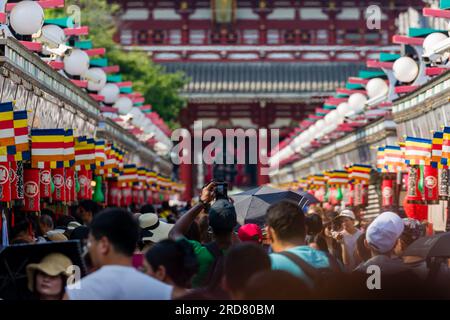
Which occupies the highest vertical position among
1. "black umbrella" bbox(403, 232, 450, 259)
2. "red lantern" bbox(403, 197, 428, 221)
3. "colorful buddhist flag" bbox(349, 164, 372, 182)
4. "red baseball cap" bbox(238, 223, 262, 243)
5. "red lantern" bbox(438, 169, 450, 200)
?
"colorful buddhist flag" bbox(349, 164, 372, 182)

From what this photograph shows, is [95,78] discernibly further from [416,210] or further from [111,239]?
[111,239]

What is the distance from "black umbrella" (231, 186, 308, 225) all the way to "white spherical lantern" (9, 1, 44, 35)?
4.70 metres

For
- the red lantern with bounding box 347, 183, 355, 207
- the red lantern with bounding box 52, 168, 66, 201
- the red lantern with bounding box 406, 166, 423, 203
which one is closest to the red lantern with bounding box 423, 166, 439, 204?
the red lantern with bounding box 406, 166, 423, 203

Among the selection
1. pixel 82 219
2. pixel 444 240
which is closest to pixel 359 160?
pixel 82 219

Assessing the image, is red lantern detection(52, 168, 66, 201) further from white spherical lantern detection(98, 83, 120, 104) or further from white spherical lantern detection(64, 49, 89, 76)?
white spherical lantern detection(98, 83, 120, 104)

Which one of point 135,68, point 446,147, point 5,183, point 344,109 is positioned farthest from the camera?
point 135,68

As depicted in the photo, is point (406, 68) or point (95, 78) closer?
point (406, 68)

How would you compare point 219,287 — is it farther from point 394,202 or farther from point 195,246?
point 394,202

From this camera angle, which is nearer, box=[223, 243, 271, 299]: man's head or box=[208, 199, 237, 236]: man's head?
box=[223, 243, 271, 299]: man's head

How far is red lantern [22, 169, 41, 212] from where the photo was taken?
16.9 meters

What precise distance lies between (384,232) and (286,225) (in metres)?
1.65

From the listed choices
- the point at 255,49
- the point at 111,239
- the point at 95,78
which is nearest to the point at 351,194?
the point at 95,78

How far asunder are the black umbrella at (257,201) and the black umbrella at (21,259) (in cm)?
629

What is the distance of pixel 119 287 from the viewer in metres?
6.56
